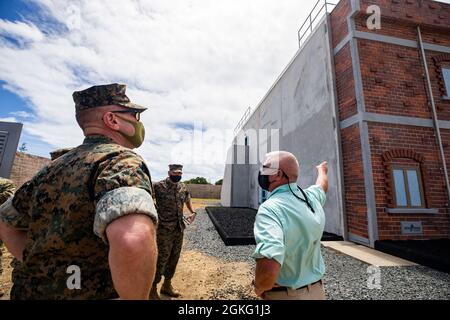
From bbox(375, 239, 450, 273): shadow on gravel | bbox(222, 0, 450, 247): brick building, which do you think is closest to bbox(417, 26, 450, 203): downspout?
bbox(222, 0, 450, 247): brick building

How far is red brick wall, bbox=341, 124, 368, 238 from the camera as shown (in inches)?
223

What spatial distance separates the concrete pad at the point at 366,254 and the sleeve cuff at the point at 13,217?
513cm

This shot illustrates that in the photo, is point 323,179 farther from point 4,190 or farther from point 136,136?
point 4,190

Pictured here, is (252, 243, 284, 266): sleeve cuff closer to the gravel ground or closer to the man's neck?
the man's neck

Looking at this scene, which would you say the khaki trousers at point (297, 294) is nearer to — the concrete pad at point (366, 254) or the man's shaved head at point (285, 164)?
the man's shaved head at point (285, 164)

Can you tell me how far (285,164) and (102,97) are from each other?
141 centimetres

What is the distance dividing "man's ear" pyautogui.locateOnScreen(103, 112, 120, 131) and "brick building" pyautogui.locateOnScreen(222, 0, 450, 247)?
604cm

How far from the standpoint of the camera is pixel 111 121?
1397 millimetres

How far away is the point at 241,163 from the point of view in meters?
16.6

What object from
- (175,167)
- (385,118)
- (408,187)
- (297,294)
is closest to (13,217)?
(297,294)

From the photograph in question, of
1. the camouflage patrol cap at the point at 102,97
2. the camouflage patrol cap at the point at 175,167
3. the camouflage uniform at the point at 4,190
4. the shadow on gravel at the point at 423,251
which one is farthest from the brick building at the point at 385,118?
the camouflage uniform at the point at 4,190
